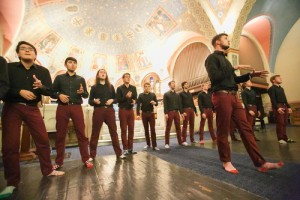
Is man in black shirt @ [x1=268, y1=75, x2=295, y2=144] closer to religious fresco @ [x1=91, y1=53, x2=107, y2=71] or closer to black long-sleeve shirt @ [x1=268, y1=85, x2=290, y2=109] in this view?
black long-sleeve shirt @ [x1=268, y1=85, x2=290, y2=109]

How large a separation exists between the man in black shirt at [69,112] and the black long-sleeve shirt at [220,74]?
221cm

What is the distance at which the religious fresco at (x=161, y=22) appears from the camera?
42.0ft

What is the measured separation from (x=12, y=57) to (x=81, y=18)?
5163mm

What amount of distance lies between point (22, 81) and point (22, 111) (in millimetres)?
414

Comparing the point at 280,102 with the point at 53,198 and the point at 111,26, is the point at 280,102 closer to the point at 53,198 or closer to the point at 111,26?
the point at 53,198

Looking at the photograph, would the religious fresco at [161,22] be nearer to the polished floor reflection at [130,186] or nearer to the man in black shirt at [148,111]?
the man in black shirt at [148,111]

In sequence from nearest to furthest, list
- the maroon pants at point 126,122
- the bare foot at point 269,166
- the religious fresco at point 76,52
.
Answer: the bare foot at point 269,166 < the maroon pants at point 126,122 < the religious fresco at point 76,52

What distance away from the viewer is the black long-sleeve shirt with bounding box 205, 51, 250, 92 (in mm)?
2680

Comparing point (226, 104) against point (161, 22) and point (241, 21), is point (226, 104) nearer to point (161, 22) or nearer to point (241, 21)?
point (241, 21)

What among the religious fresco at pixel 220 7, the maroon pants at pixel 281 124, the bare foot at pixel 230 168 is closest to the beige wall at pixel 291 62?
the religious fresco at pixel 220 7

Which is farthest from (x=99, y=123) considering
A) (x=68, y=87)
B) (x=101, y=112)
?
(x=68, y=87)

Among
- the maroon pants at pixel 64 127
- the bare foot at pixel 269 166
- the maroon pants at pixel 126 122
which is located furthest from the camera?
the maroon pants at pixel 126 122

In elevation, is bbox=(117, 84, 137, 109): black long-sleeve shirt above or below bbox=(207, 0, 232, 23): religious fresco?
below

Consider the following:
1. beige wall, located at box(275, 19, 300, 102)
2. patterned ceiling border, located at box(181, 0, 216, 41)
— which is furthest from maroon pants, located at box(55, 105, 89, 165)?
beige wall, located at box(275, 19, 300, 102)
